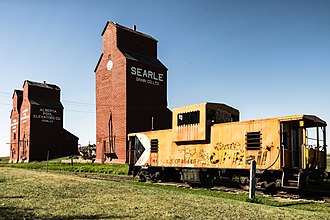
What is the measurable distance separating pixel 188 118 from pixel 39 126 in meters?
47.6

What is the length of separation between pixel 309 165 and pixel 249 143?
280cm

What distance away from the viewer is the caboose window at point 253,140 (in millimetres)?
15926

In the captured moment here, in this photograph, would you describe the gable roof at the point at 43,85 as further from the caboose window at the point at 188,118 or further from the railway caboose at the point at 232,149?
the caboose window at the point at 188,118

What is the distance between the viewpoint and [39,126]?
60344 mm

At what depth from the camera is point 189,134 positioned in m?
19.0

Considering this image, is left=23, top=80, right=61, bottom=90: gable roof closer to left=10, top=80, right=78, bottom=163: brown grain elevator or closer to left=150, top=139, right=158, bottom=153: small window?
left=10, top=80, right=78, bottom=163: brown grain elevator

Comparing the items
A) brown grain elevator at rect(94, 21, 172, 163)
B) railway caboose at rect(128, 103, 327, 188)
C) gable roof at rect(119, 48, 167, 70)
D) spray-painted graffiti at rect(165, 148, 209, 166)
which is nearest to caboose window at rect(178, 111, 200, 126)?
railway caboose at rect(128, 103, 327, 188)

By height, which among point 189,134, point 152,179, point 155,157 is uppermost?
point 189,134

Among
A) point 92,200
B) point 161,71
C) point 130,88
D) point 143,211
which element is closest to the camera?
point 143,211

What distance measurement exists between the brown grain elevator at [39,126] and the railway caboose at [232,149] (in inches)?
1690

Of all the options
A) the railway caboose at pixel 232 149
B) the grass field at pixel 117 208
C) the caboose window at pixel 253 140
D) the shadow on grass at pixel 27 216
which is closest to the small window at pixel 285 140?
the railway caboose at pixel 232 149

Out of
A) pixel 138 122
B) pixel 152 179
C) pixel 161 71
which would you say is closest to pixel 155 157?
pixel 152 179

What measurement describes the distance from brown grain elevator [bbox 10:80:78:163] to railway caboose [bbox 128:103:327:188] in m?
42.9

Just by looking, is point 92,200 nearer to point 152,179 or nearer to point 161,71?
point 152,179
